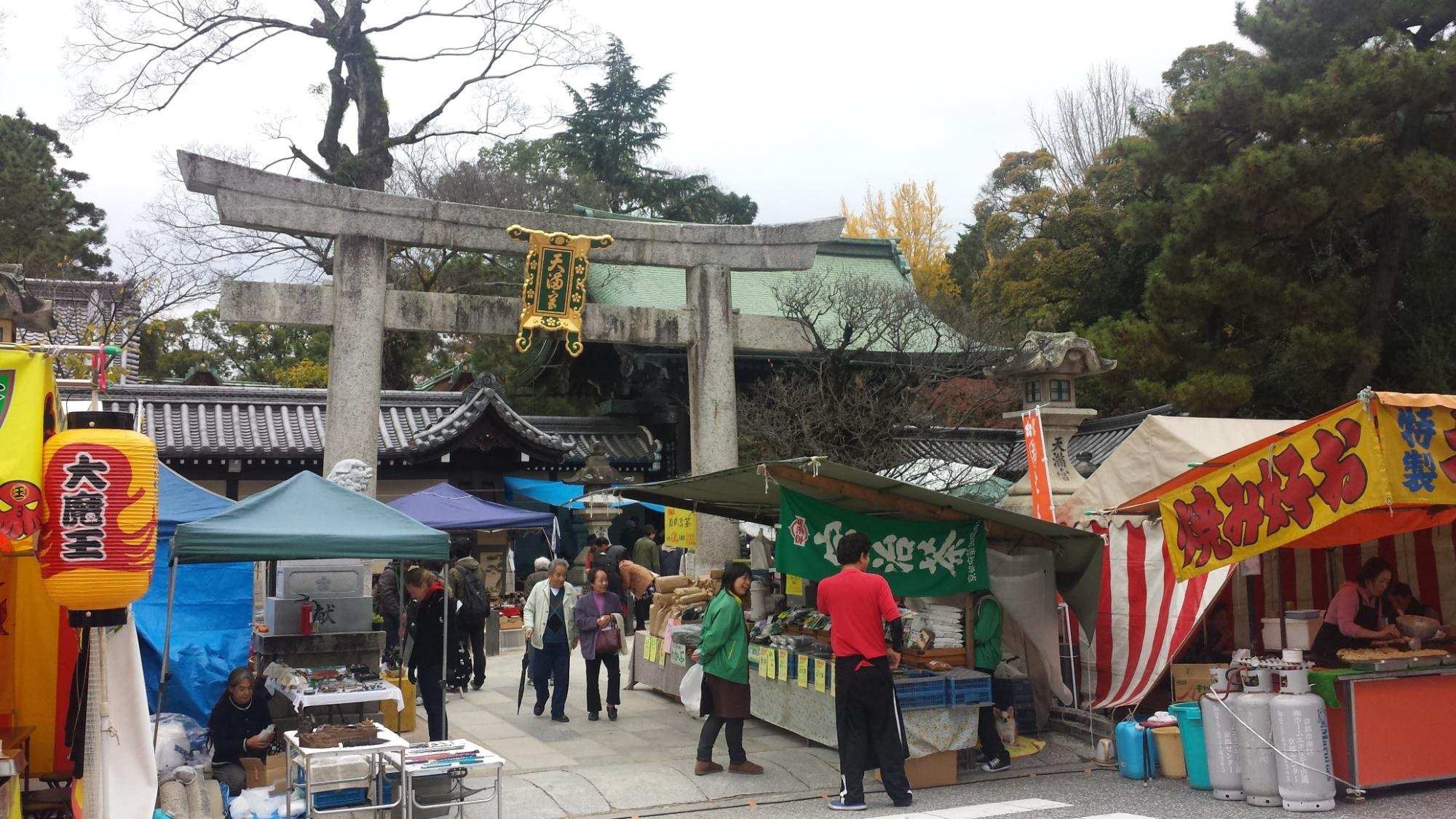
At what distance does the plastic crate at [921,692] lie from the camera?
841 centimetres

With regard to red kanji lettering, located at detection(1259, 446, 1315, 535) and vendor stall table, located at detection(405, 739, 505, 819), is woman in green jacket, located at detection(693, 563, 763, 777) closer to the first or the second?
vendor stall table, located at detection(405, 739, 505, 819)

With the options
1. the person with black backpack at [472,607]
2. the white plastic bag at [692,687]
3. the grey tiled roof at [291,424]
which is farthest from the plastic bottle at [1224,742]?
the grey tiled roof at [291,424]

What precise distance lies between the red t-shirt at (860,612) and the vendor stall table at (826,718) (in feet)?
3.44

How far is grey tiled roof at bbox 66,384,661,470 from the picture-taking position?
1941cm

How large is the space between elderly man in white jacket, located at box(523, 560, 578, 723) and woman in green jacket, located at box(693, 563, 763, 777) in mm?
2456

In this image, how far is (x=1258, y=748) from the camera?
7.77 meters

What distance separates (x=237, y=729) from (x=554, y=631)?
332 cm

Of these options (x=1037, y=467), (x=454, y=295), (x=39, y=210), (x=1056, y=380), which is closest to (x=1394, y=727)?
(x=1037, y=467)

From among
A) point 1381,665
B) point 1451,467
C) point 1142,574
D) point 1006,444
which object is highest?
point 1006,444

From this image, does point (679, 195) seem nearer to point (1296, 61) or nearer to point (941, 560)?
point (1296, 61)

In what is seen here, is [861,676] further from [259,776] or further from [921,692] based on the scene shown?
[259,776]

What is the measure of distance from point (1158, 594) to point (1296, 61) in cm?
1277

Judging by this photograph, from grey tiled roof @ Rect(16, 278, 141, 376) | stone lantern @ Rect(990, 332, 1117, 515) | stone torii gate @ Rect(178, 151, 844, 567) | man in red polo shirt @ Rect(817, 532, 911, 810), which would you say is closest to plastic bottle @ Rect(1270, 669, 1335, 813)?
man in red polo shirt @ Rect(817, 532, 911, 810)

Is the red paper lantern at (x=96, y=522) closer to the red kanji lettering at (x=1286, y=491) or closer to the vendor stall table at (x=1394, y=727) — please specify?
the red kanji lettering at (x=1286, y=491)
